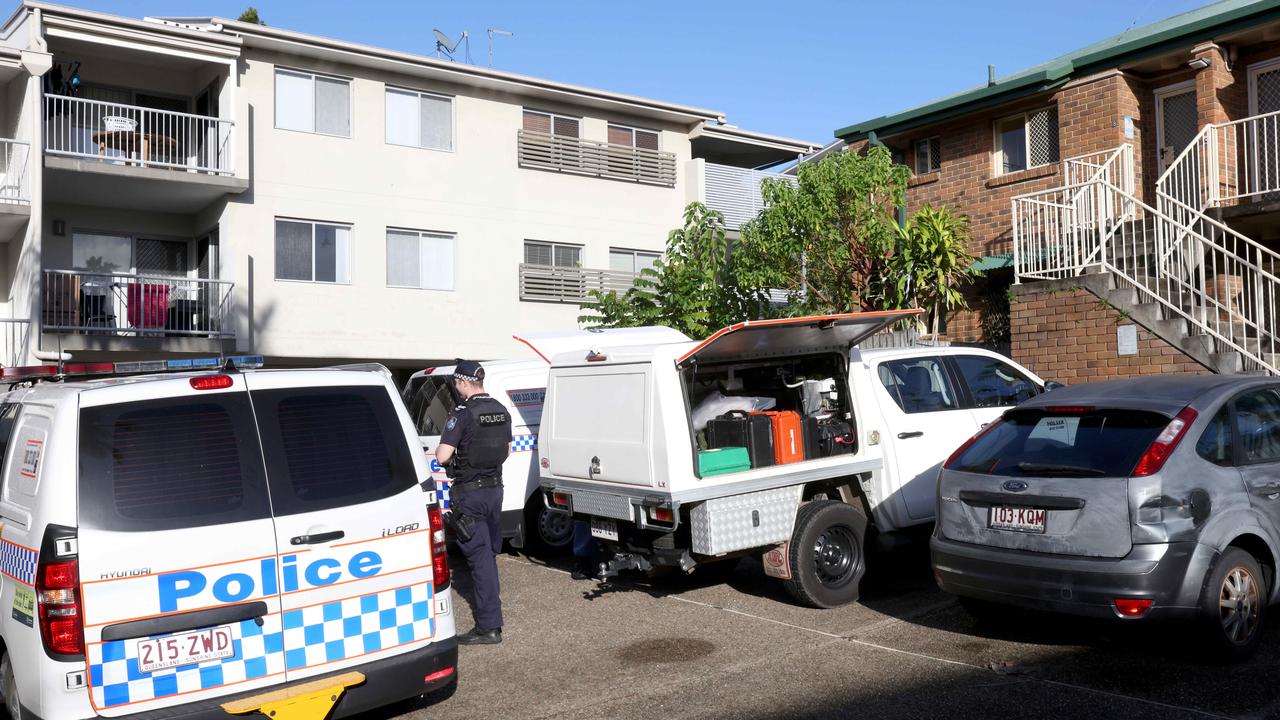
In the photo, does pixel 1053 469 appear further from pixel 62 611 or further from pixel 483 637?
pixel 62 611

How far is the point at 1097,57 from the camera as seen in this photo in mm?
14859

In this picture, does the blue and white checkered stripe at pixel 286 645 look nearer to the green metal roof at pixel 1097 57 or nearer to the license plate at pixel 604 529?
the license plate at pixel 604 529

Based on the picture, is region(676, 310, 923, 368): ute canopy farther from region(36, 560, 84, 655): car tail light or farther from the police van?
region(36, 560, 84, 655): car tail light

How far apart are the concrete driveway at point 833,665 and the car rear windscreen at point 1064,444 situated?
98cm

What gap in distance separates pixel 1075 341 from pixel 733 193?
11963mm

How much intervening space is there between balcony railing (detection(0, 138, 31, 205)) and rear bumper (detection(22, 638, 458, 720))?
45.4 ft

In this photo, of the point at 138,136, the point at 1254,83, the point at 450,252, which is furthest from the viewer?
the point at 450,252

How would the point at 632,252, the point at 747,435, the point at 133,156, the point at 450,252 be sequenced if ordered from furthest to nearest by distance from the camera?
the point at 632,252, the point at 450,252, the point at 133,156, the point at 747,435

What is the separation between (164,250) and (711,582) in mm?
14547

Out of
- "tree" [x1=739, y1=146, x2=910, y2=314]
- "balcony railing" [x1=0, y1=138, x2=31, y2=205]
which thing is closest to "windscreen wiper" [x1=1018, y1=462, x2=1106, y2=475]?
"tree" [x1=739, y1=146, x2=910, y2=314]

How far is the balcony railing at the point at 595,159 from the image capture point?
2100cm

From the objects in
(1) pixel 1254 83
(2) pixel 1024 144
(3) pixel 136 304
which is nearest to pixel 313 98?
(3) pixel 136 304

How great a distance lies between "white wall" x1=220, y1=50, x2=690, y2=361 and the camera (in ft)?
59.3

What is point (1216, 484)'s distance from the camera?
576 centimetres
